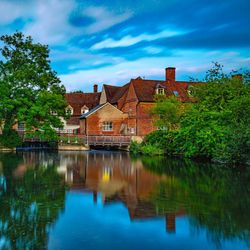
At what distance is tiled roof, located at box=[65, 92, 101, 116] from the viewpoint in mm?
59159

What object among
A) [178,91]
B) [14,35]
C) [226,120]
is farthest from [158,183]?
[178,91]

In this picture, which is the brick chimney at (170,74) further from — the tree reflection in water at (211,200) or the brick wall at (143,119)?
the tree reflection in water at (211,200)

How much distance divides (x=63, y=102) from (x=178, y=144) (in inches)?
580

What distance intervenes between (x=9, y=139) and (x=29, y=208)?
3087 cm

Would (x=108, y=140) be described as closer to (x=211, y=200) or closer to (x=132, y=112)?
(x=132, y=112)

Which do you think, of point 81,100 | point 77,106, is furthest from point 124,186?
point 81,100

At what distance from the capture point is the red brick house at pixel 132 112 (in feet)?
155

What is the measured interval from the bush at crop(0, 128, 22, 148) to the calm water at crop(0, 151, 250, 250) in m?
22.3

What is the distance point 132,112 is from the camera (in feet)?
159

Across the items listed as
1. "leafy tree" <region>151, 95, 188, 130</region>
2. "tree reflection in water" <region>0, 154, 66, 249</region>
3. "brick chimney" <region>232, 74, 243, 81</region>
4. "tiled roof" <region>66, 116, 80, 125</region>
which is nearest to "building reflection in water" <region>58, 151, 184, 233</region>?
"tree reflection in water" <region>0, 154, 66, 249</region>

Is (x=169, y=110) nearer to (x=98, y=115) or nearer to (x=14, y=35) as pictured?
(x=98, y=115)

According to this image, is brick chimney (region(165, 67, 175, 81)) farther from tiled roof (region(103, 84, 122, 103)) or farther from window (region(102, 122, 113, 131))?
window (region(102, 122, 113, 131))

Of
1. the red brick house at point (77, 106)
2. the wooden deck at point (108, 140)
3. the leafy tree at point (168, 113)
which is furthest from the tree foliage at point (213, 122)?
the red brick house at point (77, 106)

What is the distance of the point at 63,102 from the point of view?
4125cm
